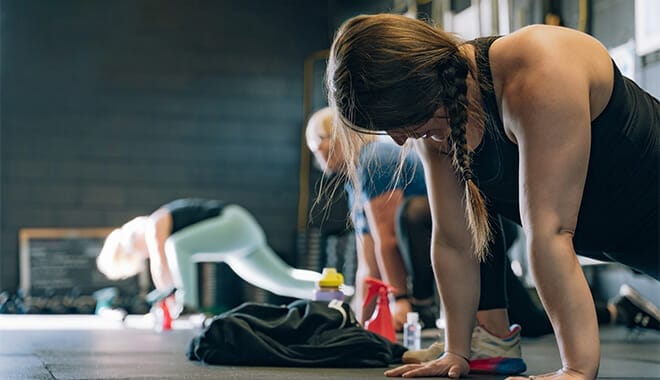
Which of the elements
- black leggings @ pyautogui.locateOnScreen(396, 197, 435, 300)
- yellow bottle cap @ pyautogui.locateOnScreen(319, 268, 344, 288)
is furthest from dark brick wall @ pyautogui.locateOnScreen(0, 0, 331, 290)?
yellow bottle cap @ pyautogui.locateOnScreen(319, 268, 344, 288)

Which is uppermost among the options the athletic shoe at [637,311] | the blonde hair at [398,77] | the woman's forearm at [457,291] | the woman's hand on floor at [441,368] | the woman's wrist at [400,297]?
the blonde hair at [398,77]

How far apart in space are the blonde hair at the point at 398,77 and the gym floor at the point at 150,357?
636mm

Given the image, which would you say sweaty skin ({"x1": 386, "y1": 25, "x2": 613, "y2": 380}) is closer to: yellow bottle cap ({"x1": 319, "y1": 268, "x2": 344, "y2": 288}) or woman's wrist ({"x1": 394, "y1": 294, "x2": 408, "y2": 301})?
yellow bottle cap ({"x1": 319, "y1": 268, "x2": 344, "y2": 288})

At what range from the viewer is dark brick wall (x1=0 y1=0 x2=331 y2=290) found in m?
6.86

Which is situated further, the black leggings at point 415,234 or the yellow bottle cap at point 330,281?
the black leggings at point 415,234

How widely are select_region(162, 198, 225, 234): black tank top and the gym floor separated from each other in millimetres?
795

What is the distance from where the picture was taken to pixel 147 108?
23.6ft

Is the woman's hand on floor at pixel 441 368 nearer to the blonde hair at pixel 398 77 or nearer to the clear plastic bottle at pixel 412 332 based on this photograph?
the blonde hair at pixel 398 77

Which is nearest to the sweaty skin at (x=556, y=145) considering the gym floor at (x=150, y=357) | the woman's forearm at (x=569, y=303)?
the woman's forearm at (x=569, y=303)

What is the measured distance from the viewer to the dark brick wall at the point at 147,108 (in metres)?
6.86

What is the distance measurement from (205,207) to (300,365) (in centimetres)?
288

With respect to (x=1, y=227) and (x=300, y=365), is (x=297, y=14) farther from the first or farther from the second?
(x=300, y=365)

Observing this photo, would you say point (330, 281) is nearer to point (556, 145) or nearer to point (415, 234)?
point (415, 234)

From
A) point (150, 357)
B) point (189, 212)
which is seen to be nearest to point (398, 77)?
point (150, 357)
